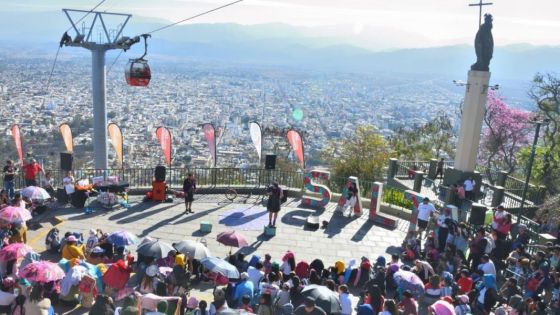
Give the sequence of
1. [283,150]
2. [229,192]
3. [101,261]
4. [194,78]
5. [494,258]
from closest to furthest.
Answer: [101,261] → [494,258] → [229,192] → [283,150] → [194,78]

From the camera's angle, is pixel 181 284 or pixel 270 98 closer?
pixel 181 284

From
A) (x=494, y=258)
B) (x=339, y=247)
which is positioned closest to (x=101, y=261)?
(x=339, y=247)

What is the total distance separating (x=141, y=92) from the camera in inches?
4872

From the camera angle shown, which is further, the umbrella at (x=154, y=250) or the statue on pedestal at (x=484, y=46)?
the statue on pedestal at (x=484, y=46)

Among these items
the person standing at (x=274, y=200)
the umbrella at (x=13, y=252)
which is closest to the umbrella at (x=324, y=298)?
the umbrella at (x=13, y=252)

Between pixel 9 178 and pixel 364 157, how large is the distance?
18.9 meters

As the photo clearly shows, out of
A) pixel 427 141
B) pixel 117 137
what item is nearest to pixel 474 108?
pixel 427 141

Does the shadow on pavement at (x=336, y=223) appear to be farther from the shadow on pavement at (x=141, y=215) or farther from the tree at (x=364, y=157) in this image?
the tree at (x=364, y=157)

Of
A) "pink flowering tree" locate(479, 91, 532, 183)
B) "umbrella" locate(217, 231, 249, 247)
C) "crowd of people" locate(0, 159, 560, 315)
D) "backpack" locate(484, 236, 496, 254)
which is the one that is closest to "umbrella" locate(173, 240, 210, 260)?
"crowd of people" locate(0, 159, 560, 315)

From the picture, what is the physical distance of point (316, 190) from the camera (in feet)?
63.5

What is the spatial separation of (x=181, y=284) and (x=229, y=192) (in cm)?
922

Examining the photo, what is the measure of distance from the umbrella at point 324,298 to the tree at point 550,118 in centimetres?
1942

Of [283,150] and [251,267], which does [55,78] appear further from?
[251,267]

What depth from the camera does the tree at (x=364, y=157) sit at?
1153 inches
